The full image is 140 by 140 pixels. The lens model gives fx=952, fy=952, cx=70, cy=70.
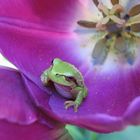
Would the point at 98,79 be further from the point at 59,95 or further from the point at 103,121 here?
the point at 103,121

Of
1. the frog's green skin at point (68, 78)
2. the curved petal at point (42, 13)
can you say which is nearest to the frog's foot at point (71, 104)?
the frog's green skin at point (68, 78)

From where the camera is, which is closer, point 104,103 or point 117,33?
point 104,103

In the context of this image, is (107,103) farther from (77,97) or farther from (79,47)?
(79,47)

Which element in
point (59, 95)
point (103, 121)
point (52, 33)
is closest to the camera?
point (103, 121)

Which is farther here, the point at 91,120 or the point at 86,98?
the point at 86,98

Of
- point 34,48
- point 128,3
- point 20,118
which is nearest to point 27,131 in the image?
point 20,118

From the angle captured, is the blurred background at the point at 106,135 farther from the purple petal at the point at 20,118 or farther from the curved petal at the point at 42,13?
the curved petal at the point at 42,13

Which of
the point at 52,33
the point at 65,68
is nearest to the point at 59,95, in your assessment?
the point at 65,68

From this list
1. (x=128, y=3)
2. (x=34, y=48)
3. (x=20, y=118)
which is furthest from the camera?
(x=128, y=3)
